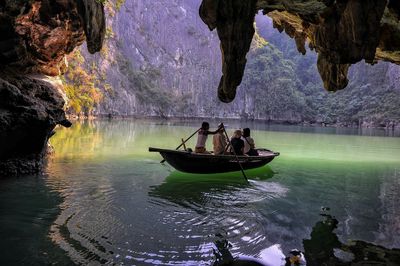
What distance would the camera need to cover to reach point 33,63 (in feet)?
45.5

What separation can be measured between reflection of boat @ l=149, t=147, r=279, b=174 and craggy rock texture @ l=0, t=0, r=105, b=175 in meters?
3.63

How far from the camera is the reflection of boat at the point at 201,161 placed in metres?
11.4

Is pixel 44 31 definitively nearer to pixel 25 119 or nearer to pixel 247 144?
pixel 25 119

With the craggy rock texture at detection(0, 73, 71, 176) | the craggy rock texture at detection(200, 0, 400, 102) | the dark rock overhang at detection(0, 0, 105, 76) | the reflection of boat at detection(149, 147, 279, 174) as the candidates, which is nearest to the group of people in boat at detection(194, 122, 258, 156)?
the reflection of boat at detection(149, 147, 279, 174)

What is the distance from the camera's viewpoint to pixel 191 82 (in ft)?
319

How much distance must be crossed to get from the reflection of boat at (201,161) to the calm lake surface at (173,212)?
392 millimetres

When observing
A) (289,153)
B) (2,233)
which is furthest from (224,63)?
(289,153)

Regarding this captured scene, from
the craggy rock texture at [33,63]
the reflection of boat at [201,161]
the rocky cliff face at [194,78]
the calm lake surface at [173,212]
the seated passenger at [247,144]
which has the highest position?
the rocky cliff face at [194,78]

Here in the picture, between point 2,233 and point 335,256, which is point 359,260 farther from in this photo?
point 2,233

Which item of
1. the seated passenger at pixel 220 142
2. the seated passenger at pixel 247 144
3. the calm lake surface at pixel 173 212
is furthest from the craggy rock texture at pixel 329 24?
the seated passenger at pixel 247 144

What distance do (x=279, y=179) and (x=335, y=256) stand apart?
7174 millimetres

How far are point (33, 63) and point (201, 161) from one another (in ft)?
24.0

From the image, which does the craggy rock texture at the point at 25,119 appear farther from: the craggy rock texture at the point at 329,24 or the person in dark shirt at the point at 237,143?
the craggy rock texture at the point at 329,24

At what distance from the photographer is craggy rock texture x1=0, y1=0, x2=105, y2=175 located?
34.1 feet
